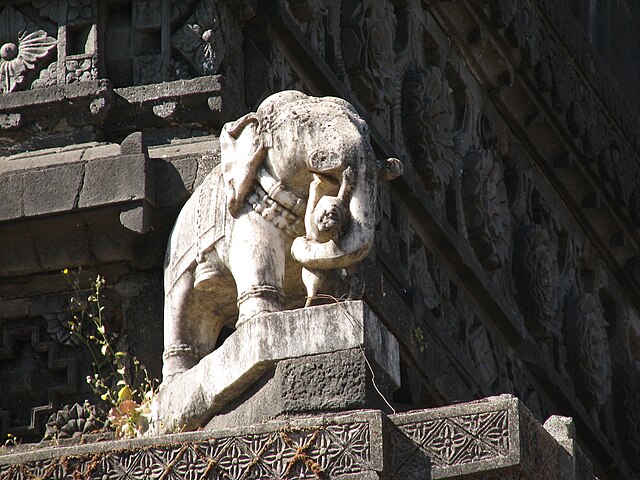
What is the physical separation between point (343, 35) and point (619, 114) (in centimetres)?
548

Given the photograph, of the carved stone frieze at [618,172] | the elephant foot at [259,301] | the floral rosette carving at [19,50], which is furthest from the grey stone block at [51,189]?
the carved stone frieze at [618,172]

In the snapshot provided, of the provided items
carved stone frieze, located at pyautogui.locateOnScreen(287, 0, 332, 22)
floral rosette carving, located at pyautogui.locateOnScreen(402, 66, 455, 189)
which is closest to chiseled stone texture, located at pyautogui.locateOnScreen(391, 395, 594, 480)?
carved stone frieze, located at pyautogui.locateOnScreen(287, 0, 332, 22)

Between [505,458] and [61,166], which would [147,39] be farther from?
[505,458]

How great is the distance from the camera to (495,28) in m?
17.1

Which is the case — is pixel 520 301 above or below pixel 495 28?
below

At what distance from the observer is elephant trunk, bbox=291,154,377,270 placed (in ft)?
37.1

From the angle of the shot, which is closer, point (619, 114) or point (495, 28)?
point (495, 28)

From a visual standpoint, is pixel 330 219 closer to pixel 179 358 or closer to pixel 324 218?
pixel 324 218

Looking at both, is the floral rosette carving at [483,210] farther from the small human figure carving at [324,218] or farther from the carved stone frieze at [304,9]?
the small human figure carving at [324,218]

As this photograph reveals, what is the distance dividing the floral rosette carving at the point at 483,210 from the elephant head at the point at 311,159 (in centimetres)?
490

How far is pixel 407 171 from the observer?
15508mm

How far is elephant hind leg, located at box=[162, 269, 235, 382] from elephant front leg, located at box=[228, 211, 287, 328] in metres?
0.42

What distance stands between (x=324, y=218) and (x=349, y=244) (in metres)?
0.16

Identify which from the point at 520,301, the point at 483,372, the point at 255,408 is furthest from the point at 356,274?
the point at 520,301
